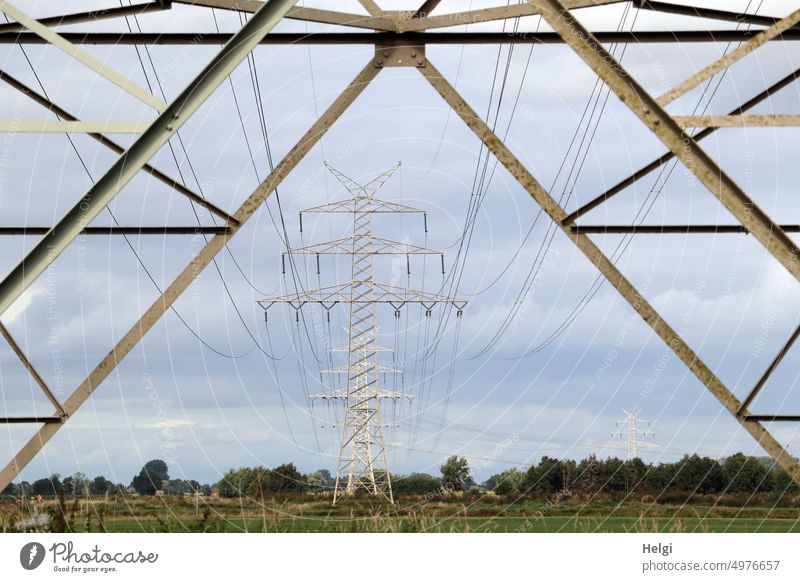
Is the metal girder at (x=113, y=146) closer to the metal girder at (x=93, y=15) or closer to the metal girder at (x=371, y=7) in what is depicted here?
the metal girder at (x=93, y=15)

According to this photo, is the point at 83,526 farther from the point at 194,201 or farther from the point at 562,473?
the point at 562,473

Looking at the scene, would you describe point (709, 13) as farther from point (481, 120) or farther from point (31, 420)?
point (31, 420)

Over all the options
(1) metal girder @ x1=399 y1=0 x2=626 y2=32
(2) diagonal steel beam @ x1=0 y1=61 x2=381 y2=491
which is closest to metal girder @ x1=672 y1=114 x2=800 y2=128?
(1) metal girder @ x1=399 y1=0 x2=626 y2=32

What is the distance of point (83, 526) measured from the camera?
387 inches

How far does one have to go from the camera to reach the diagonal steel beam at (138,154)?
262 inches

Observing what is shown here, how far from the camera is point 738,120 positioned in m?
10.6

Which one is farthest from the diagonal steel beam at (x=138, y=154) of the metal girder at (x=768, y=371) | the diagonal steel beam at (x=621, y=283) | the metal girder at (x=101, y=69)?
the metal girder at (x=768, y=371)

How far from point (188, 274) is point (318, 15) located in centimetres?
323

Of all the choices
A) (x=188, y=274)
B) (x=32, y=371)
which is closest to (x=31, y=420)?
(x=32, y=371)

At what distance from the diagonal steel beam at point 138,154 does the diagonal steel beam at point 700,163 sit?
124 inches

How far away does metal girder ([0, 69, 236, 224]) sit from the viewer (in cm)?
1195

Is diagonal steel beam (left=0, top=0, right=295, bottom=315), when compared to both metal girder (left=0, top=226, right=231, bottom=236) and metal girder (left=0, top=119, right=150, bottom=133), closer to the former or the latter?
metal girder (left=0, top=119, right=150, bottom=133)
